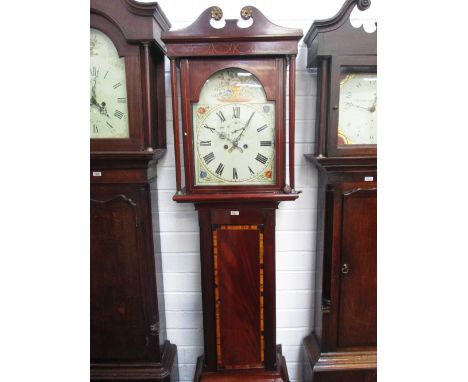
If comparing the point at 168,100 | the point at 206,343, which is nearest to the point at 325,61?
the point at 168,100

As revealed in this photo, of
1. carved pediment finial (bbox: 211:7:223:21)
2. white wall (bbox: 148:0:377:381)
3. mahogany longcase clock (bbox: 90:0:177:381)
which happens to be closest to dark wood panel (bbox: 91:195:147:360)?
mahogany longcase clock (bbox: 90:0:177:381)

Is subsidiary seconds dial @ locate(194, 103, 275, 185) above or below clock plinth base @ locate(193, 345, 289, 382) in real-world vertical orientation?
above

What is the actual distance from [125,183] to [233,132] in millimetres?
477

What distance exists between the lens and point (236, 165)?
50.4 inches

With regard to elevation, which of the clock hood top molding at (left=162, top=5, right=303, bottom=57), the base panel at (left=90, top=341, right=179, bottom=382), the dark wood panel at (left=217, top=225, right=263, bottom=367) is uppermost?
the clock hood top molding at (left=162, top=5, right=303, bottom=57)

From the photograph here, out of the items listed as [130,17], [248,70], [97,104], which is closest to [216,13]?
[248,70]

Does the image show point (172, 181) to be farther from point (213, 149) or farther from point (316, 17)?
point (316, 17)

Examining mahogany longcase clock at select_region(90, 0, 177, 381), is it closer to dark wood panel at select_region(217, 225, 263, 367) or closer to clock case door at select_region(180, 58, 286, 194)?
clock case door at select_region(180, 58, 286, 194)

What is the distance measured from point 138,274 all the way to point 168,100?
0.76m

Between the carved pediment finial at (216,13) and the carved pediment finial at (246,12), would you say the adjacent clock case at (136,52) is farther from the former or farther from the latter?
the carved pediment finial at (246,12)

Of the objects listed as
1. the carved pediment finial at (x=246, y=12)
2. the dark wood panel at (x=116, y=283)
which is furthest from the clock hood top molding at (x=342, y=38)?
the dark wood panel at (x=116, y=283)

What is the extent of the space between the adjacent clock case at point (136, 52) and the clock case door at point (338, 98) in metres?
0.65

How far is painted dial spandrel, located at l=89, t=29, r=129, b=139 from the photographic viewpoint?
1.26 m

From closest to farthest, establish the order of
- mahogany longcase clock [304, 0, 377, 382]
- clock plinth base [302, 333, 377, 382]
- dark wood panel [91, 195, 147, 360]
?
mahogany longcase clock [304, 0, 377, 382] → dark wood panel [91, 195, 147, 360] → clock plinth base [302, 333, 377, 382]
